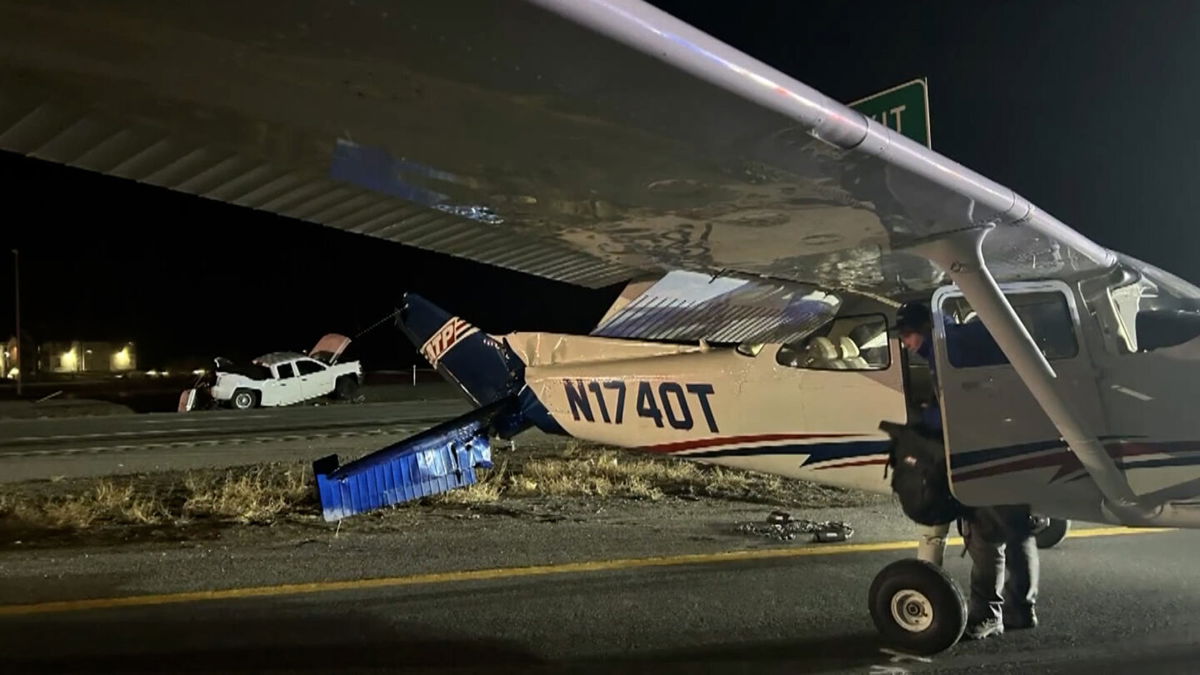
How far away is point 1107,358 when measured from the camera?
4695 mm

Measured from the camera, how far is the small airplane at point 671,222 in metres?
2.09

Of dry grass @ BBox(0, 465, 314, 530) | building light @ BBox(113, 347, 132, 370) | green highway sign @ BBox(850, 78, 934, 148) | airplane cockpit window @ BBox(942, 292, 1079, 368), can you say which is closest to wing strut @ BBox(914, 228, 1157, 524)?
airplane cockpit window @ BBox(942, 292, 1079, 368)

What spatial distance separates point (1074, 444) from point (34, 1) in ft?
15.1

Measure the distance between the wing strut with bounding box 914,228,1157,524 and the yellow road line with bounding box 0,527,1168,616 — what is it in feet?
7.60

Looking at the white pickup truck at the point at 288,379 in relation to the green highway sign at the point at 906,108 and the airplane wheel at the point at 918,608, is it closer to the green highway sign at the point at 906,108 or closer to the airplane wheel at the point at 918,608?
the green highway sign at the point at 906,108

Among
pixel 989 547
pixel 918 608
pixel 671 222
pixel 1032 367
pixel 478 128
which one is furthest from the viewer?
pixel 989 547

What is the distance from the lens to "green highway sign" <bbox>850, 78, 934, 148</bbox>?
25.3 feet

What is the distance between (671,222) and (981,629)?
2.97 m

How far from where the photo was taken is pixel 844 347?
5.52m

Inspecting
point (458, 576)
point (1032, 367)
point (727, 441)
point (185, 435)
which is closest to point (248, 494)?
point (458, 576)

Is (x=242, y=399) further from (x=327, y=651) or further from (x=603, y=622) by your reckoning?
(x=603, y=622)

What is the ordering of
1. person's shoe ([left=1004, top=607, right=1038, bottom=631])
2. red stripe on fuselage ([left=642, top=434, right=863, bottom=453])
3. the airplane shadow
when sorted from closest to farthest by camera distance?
the airplane shadow → person's shoe ([left=1004, top=607, right=1038, bottom=631]) → red stripe on fuselage ([left=642, top=434, right=863, bottom=453])

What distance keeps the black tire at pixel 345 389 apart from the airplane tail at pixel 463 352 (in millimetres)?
19449

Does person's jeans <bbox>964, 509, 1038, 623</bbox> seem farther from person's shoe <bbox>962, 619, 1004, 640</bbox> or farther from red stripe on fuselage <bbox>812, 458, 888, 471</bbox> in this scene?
red stripe on fuselage <bbox>812, 458, 888, 471</bbox>
